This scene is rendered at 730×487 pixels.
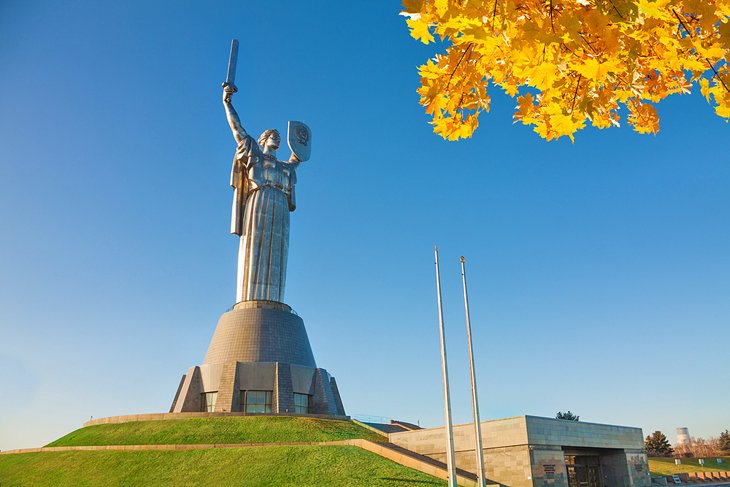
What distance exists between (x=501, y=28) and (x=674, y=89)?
1.80 metres

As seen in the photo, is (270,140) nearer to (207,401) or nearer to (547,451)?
(207,401)

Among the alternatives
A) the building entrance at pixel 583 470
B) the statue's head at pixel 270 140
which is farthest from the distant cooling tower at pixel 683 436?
the statue's head at pixel 270 140

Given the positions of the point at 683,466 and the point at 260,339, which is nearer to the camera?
the point at 260,339

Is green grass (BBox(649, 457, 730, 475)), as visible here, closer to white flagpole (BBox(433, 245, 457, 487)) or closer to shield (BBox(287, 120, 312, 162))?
white flagpole (BBox(433, 245, 457, 487))

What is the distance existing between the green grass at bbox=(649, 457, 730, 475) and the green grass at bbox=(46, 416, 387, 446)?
72.4 ft

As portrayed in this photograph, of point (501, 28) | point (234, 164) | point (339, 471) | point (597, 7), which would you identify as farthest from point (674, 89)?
point (234, 164)

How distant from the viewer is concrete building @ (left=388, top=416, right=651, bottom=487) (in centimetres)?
2389

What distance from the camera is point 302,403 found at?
37.9 m

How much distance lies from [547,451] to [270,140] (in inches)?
1264

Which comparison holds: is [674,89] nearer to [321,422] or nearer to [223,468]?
[223,468]

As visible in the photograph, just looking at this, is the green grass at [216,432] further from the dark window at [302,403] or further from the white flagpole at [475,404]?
the white flagpole at [475,404]

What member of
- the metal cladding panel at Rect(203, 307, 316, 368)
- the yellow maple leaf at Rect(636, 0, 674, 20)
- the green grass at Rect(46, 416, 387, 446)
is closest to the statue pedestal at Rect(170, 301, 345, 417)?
the metal cladding panel at Rect(203, 307, 316, 368)

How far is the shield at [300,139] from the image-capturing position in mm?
46156

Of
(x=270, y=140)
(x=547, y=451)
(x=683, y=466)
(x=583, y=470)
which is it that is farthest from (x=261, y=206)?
(x=683, y=466)
